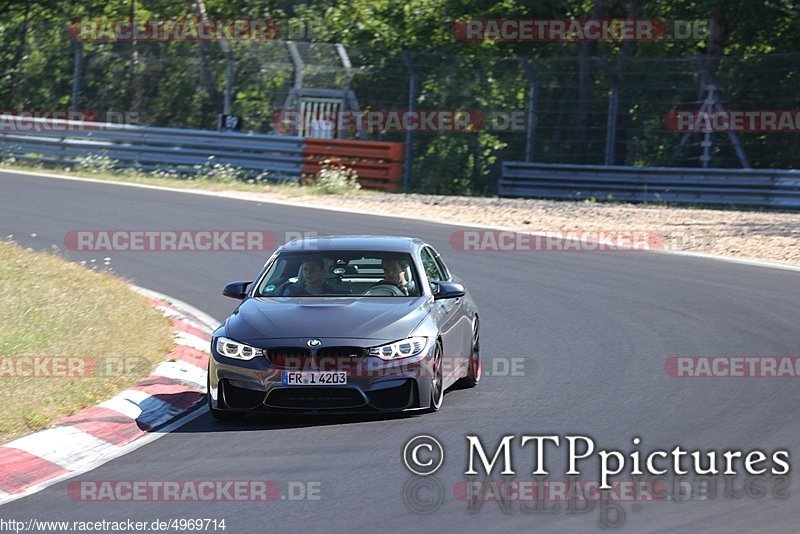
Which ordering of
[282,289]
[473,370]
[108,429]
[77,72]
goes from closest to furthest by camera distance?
[108,429]
[282,289]
[473,370]
[77,72]

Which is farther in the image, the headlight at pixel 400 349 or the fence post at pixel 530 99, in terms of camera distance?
the fence post at pixel 530 99

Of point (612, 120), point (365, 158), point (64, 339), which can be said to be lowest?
point (64, 339)

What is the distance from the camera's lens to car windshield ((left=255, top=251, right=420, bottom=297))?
33.8 ft

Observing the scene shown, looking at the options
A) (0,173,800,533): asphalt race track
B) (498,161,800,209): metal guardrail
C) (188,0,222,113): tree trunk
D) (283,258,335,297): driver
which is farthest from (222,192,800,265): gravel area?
(283,258,335,297): driver

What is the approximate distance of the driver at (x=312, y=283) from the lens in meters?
10.3

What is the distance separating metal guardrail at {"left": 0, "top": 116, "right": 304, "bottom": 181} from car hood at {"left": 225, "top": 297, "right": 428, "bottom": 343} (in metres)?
17.6

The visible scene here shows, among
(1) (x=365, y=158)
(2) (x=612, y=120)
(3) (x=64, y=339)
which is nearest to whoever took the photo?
(3) (x=64, y=339)

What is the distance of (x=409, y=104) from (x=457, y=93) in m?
1.35

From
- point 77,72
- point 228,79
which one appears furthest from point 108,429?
point 77,72

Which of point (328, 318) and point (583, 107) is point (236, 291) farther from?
point (583, 107)

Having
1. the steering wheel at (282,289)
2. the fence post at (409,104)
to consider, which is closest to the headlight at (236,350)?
the steering wheel at (282,289)

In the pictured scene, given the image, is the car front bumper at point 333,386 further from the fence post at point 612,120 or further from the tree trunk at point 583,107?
the tree trunk at point 583,107

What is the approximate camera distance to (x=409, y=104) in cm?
2919

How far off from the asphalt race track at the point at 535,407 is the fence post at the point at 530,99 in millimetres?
9170
